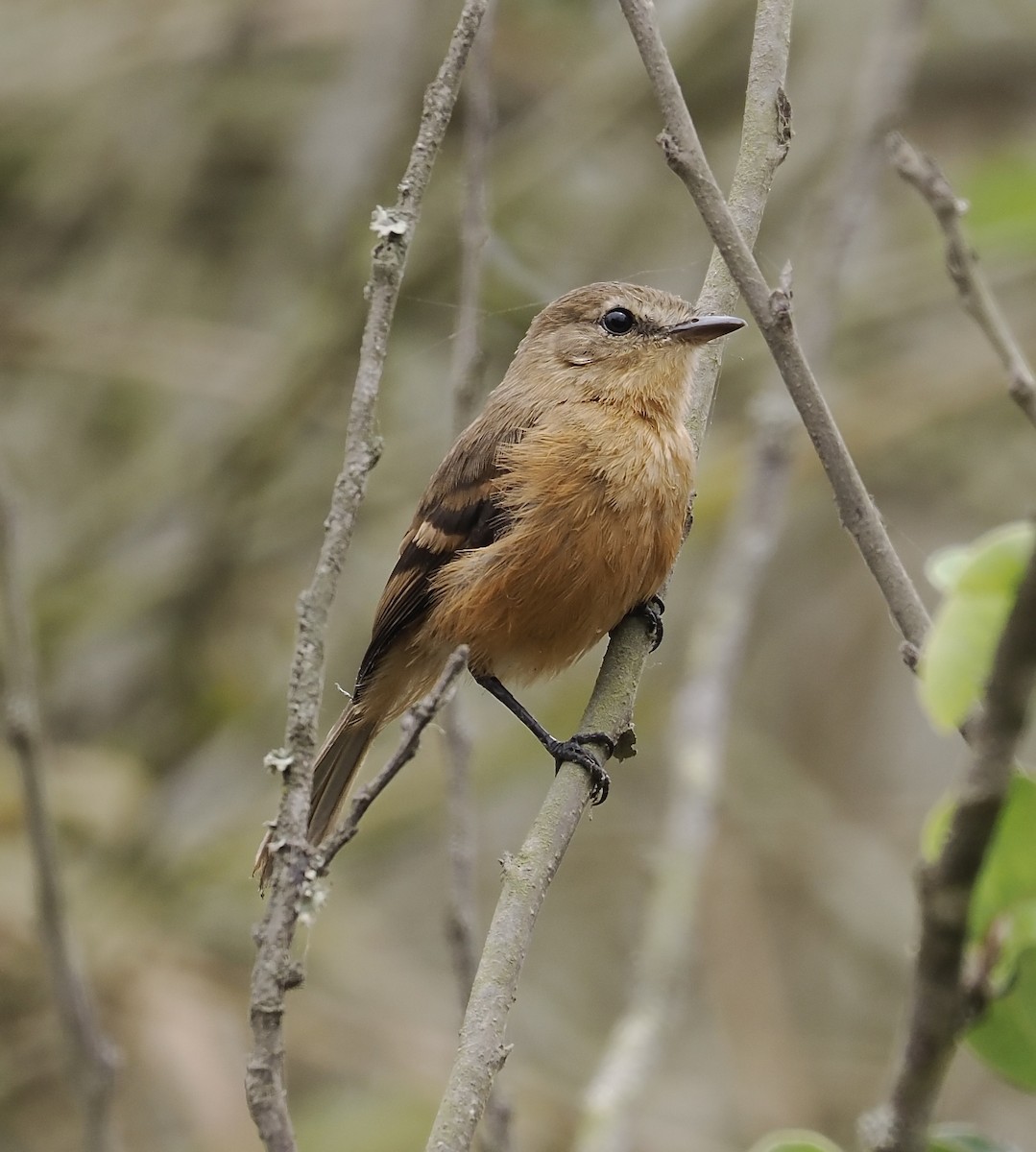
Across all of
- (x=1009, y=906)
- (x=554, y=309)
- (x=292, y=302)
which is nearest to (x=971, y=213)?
(x=554, y=309)

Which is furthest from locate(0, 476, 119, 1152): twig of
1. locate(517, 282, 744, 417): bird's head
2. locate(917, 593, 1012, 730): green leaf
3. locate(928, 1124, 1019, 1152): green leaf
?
locate(917, 593, 1012, 730): green leaf

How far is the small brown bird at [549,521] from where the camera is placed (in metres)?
3.82

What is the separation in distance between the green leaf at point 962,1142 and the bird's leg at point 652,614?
1.88 metres

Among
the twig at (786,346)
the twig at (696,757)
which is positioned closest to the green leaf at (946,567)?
the twig at (786,346)

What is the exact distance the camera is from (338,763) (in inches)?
171

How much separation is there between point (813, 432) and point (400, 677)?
2176 mm

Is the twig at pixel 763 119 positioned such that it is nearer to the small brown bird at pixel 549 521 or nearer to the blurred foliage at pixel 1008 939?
the small brown bird at pixel 549 521

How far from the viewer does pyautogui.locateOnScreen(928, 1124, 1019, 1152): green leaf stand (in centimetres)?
175

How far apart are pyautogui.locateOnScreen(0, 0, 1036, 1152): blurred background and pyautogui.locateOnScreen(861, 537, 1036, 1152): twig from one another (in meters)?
3.89

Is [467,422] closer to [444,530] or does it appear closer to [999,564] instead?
[444,530]

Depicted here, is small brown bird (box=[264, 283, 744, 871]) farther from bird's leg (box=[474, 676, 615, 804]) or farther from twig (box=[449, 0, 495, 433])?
twig (box=[449, 0, 495, 433])

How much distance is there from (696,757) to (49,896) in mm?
1758

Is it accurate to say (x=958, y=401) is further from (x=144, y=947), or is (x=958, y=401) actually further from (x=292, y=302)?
(x=144, y=947)

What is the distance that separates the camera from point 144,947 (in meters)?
5.73
